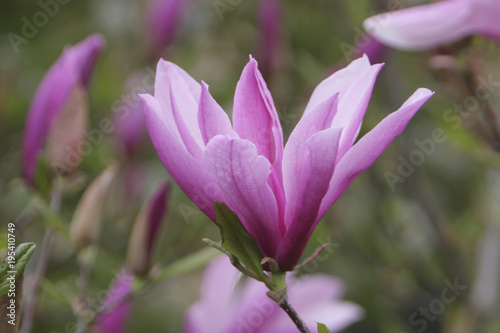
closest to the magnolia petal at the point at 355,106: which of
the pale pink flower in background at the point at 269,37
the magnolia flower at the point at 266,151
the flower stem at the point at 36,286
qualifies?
the magnolia flower at the point at 266,151

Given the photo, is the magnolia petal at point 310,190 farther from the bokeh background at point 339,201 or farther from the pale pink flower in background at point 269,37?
the pale pink flower in background at point 269,37

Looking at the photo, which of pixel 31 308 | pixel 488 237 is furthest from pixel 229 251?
pixel 488 237

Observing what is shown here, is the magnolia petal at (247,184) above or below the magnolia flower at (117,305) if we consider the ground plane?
above

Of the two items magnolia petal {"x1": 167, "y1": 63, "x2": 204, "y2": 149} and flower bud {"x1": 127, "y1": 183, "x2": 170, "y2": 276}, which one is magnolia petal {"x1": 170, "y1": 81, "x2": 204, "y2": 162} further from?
flower bud {"x1": 127, "y1": 183, "x2": 170, "y2": 276}

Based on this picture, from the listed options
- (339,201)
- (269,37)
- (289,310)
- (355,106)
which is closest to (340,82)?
(355,106)

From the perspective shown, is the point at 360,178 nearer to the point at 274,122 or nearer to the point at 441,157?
the point at 441,157

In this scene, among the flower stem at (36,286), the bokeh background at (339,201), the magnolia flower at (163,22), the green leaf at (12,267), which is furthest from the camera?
the magnolia flower at (163,22)

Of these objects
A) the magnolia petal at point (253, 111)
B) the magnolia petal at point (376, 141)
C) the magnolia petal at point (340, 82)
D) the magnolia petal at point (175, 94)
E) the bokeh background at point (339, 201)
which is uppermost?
the magnolia petal at point (175, 94)
